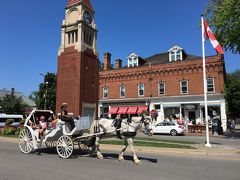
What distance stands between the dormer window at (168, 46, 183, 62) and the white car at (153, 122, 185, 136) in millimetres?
14843

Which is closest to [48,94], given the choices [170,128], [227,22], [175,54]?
[175,54]

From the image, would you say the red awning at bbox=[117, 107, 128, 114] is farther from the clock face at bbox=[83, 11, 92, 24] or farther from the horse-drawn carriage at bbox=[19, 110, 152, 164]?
the horse-drawn carriage at bbox=[19, 110, 152, 164]

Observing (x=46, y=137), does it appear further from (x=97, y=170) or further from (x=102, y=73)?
(x=102, y=73)

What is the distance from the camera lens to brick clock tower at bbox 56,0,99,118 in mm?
31906

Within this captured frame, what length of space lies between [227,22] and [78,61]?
18346mm

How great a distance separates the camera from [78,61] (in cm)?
3195

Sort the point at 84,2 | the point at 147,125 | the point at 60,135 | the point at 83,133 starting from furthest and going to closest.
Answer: the point at 84,2 < the point at 83,133 < the point at 60,135 < the point at 147,125

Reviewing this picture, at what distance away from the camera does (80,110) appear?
103 feet

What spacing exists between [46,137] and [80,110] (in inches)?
825

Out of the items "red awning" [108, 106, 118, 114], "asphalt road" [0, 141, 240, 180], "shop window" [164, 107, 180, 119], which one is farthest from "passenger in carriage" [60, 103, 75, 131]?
"red awning" [108, 106, 118, 114]

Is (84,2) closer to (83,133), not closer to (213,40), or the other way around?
(213,40)

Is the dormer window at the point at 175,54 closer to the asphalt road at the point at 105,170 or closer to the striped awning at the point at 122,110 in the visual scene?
the striped awning at the point at 122,110

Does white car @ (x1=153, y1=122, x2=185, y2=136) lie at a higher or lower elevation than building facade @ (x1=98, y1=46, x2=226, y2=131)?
lower

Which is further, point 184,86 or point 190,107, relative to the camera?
point 184,86
